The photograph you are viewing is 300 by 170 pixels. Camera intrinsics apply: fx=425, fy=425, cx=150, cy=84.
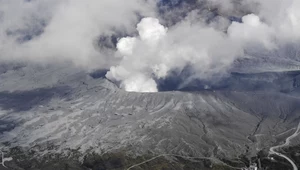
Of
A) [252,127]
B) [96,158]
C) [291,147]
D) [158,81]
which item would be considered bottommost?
[96,158]

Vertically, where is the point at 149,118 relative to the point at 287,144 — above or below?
above

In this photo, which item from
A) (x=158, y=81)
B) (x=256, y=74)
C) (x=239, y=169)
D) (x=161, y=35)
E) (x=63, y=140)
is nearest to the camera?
(x=239, y=169)

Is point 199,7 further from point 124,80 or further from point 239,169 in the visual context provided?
point 239,169

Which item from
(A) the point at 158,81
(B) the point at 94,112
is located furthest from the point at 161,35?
(B) the point at 94,112

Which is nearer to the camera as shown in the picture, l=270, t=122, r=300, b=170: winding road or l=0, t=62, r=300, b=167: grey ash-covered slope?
l=270, t=122, r=300, b=170: winding road

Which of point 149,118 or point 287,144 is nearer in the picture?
point 287,144

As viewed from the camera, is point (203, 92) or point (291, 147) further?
point (203, 92)

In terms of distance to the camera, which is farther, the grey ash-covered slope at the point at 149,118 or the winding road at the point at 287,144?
the grey ash-covered slope at the point at 149,118

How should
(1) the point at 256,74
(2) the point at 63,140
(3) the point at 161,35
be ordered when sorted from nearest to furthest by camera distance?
(2) the point at 63,140 → (1) the point at 256,74 → (3) the point at 161,35
